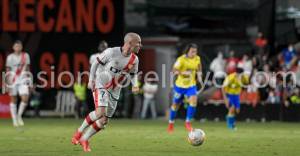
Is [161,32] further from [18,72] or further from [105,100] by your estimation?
[105,100]

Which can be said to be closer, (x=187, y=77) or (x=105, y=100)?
(x=105, y=100)

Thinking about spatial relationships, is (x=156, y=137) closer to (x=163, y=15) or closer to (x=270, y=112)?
(x=270, y=112)

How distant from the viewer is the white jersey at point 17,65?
25.0 m

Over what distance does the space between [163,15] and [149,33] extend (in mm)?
1465

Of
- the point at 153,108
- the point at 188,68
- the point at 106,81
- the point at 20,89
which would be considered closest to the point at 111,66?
the point at 106,81

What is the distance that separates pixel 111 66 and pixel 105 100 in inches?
26.6

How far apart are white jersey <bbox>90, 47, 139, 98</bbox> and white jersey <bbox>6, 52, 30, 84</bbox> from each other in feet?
31.4

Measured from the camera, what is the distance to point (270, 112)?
33500mm

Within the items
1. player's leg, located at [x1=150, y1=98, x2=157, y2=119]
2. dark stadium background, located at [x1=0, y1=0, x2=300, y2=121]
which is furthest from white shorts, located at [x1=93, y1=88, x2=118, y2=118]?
player's leg, located at [x1=150, y1=98, x2=157, y2=119]

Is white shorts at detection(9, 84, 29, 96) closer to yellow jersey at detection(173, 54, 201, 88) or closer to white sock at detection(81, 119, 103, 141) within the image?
yellow jersey at detection(173, 54, 201, 88)

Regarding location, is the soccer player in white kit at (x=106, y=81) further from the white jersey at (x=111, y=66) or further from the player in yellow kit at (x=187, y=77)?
the player in yellow kit at (x=187, y=77)

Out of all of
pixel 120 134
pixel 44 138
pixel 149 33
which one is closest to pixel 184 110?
A: pixel 149 33

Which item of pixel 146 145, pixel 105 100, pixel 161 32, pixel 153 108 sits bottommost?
pixel 146 145

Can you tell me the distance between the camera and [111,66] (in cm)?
1570
